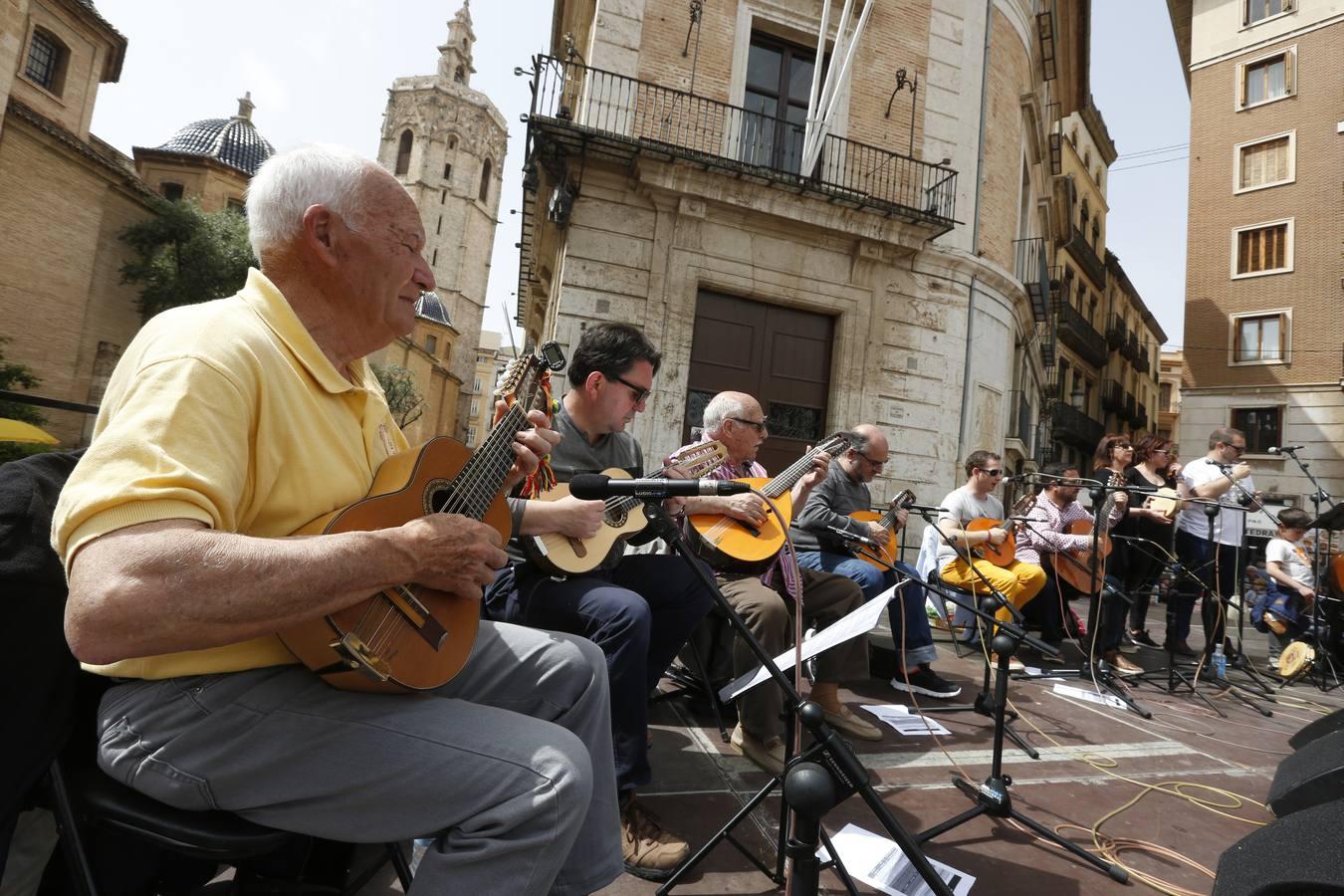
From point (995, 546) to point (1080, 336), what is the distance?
2492cm

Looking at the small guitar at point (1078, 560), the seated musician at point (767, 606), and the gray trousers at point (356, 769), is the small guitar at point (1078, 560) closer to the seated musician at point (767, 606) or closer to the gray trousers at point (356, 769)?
the seated musician at point (767, 606)

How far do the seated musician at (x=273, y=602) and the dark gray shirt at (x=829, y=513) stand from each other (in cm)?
299

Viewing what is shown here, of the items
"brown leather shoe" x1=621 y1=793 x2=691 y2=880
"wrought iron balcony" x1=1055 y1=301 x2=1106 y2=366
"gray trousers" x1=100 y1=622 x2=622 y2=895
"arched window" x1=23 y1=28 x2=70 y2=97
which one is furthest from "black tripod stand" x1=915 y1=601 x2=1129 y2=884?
"arched window" x1=23 y1=28 x2=70 y2=97

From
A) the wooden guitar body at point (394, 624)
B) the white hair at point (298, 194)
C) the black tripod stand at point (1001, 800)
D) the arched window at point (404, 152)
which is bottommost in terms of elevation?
the black tripod stand at point (1001, 800)

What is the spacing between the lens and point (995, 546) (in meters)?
5.28

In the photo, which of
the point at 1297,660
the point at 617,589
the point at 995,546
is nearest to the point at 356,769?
the point at 617,589

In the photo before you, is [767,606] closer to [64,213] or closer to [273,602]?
[273,602]

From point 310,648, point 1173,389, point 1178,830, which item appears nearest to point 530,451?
point 310,648

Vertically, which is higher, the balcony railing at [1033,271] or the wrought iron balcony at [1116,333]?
the wrought iron balcony at [1116,333]

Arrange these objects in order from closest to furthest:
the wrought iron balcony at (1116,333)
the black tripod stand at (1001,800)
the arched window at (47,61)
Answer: the black tripod stand at (1001,800)
the arched window at (47,61)
the wrought iron balcony at (1116,333)

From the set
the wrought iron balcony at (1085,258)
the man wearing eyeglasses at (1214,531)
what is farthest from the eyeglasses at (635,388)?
the wrought iron balcony at (1085,258)

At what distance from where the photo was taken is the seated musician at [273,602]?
3.19 ft

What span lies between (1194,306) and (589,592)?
28.2m

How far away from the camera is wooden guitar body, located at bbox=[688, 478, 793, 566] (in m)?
3.36
